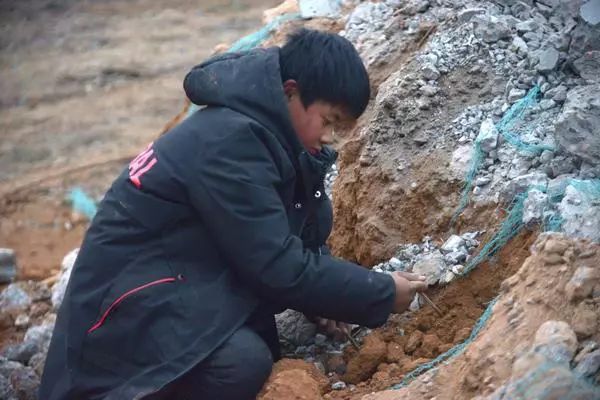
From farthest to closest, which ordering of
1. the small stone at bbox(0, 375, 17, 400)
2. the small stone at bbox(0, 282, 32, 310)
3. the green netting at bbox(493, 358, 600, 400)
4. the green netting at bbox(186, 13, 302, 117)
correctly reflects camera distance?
the green netting at bbox(186, 13, 302, 117) → the small stone at bbox(0, 282, 32, 310) → the small stone at bbox(0, 375, 17, 400) → the green netting at bbox(493, 358, 600, 400)

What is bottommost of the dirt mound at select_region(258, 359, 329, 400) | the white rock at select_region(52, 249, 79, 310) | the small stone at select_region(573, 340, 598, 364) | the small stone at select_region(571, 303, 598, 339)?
the white rock at select_region(52, 249, 79, 310)

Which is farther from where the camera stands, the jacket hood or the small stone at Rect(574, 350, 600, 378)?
the jacket hood

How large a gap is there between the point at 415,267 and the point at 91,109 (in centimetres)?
559

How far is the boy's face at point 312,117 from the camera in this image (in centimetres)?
283

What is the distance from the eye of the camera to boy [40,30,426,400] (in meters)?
2.78

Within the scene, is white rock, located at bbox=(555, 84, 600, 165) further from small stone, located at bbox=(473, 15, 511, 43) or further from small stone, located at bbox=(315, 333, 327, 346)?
small stone, located at bbox=(315, 333, 327, 346)

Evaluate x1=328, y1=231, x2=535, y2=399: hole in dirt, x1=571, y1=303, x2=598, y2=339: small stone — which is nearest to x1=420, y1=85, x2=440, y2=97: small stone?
x1=328, y1=231, x2=535, y2=399: hole in dirt

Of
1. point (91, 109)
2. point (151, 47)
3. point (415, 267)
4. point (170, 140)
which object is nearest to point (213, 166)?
point (170, 140)

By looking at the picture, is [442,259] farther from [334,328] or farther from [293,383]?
[293,383]

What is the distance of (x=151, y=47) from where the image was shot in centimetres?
965

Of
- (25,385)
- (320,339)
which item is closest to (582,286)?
(320,339)

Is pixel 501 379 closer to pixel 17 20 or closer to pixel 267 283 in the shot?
pixel 267 283

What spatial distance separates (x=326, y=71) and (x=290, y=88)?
0.42 ft

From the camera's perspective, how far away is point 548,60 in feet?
11.5
